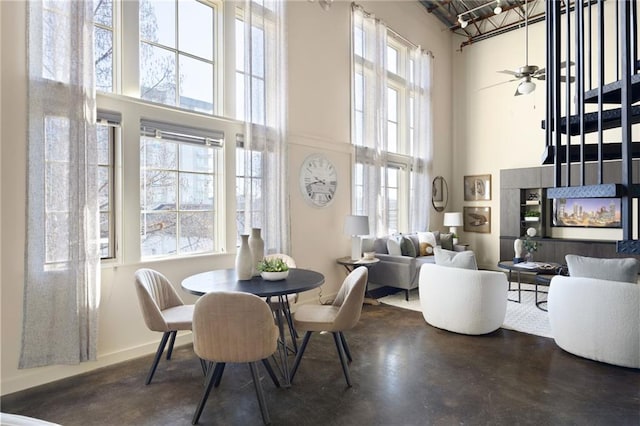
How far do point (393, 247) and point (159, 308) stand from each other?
3.83 m

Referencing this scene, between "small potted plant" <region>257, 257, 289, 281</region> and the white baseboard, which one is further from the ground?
"small potted plant" <region>257, 257, 289, 281</region>

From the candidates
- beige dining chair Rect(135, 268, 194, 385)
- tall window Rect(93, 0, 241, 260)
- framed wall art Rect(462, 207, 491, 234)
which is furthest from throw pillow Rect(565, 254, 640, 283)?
framed wall art Rect(462, 207, 491, 234)

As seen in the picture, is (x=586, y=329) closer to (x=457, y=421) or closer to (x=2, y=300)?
(x=457, y=421)

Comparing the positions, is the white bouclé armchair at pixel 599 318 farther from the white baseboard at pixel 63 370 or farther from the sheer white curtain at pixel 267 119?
the white baseboard at pixel 63 370

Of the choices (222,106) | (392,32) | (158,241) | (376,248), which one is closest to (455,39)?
(392,32)

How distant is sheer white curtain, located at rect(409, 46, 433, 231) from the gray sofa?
1.40m

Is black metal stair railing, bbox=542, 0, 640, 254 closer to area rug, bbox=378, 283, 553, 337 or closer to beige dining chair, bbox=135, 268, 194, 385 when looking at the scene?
area rug, bbox=378, 283, 553, 337

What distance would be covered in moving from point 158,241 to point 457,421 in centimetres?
307

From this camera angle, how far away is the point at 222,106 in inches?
162

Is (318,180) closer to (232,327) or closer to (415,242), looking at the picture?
(415,242)

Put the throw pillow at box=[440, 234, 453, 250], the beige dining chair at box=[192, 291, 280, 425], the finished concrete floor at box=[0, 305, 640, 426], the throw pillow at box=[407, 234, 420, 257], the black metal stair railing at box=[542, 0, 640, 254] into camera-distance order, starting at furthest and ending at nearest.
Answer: the throw pillow at box=[440, 234, 453, 250] < the throw pillow at box=[407, 234, 420, 257] < the finished concrete floor at box=[0, 305, 640, 426] < the beige dining chair at box=[192, 291, 280, 425] < the black metal stair railing at box=[542, 0, 640, 254]

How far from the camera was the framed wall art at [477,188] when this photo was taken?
805 cm

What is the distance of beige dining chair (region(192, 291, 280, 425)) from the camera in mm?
2143

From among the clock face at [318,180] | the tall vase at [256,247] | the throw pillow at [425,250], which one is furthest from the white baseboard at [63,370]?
the throw pillow at [425,250]
